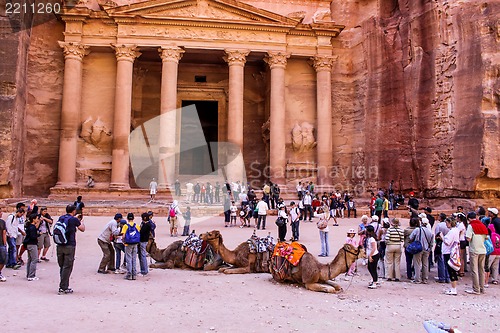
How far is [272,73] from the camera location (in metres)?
27.8

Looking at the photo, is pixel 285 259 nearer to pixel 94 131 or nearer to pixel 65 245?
pixel 65 245

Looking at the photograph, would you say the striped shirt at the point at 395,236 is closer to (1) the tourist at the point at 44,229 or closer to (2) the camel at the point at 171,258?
(2) the camel at the point at 171,258

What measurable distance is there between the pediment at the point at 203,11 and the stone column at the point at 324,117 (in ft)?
11.5

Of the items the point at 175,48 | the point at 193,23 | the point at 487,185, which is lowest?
the point at 487,185

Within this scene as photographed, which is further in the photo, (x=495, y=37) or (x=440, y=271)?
(x=495, y=37)

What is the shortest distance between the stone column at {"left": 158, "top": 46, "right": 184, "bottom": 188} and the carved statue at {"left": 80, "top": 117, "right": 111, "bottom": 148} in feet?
12.6

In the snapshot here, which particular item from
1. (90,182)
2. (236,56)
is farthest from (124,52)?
(90,182)

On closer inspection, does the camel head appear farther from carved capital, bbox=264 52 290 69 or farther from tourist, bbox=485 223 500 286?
carved capital, bbox=264 52 290 69

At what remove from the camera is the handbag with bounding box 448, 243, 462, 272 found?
324 inches

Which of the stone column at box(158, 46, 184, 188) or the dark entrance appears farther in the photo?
the dark entrance

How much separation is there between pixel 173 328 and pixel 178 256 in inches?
176

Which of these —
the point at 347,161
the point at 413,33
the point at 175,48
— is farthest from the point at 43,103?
the point at 413,33

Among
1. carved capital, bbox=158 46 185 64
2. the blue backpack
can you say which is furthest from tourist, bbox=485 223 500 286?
carved capital, bbox=158 46 185 64

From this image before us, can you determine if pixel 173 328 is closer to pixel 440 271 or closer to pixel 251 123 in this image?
pixel 440 271
